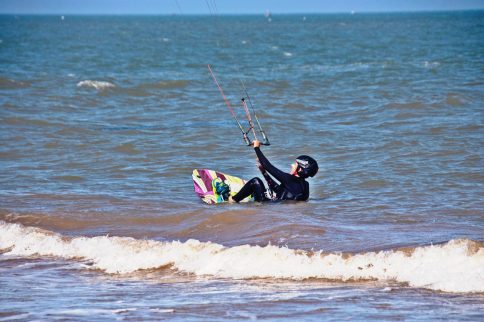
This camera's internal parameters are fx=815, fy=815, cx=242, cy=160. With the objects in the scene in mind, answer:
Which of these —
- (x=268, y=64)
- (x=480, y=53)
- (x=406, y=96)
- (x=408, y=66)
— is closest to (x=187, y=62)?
(x=268, y=64)

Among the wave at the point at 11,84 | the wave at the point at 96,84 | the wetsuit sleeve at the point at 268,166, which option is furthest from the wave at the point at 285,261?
the wave at the point at 96,84

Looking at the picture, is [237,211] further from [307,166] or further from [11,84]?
[11,84]

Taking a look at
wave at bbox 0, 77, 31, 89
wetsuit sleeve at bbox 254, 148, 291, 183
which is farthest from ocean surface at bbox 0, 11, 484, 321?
wave at bbox 0, 77, 31, 89

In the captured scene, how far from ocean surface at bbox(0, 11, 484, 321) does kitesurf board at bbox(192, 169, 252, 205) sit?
27cm

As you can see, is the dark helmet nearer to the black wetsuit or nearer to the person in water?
the person in water

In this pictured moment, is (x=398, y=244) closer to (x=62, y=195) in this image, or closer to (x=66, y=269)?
(x=66, y=269)

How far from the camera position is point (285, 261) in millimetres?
8047

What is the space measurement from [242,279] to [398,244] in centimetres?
191

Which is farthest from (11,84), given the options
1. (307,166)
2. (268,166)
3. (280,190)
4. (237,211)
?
(307,166)

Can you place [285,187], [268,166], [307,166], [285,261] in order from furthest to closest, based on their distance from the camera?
[285,187]
[307,166]
[268,166]
[285,261]

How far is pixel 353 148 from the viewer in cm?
1548

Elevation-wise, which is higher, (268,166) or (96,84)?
(96,84)

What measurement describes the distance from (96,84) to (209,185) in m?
16.9

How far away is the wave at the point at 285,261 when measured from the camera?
749 cm
